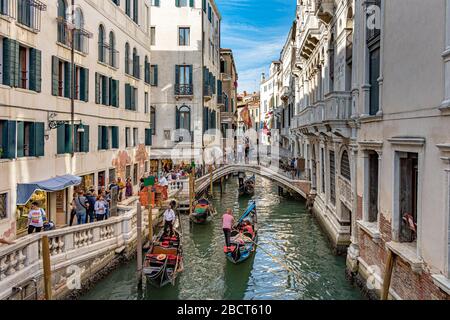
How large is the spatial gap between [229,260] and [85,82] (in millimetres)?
7508

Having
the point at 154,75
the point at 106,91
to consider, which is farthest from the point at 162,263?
the point at 154,75

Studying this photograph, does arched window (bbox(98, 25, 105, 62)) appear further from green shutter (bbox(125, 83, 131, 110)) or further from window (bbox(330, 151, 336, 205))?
window (bbox(330, 151, 336, 205))

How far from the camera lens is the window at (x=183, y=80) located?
26.6m

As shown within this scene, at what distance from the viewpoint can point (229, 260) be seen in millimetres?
12438

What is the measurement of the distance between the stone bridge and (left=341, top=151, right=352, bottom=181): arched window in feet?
27.9

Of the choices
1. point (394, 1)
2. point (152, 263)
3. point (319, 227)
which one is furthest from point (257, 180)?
point (394, 1)

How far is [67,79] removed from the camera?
1321cm

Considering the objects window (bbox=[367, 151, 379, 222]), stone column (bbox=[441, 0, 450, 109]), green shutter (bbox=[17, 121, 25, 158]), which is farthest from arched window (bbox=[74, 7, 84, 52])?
stone column (bbox=[441, 0, 450, 109])

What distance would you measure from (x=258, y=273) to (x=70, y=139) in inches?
275

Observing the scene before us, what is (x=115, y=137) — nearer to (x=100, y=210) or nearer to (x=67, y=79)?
(x=67, y=79)

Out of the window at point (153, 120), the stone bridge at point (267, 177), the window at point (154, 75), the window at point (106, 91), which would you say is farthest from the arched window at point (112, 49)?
the window at point (153, 120)

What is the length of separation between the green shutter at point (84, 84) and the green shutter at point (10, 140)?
4150mm

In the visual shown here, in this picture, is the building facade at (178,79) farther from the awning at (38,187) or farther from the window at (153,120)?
the awning at (38,187)

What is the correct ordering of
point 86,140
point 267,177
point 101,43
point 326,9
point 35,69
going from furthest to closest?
point 267,177
point 101,43
point 86,140
point 326,9
point 35,69
